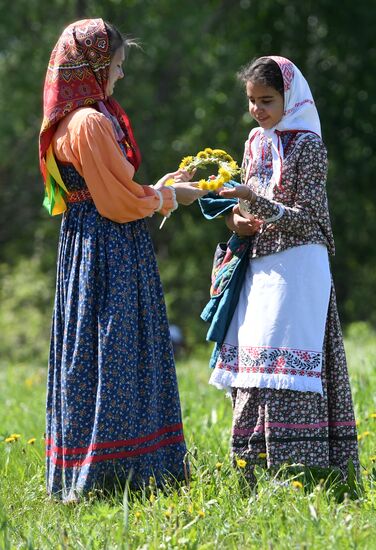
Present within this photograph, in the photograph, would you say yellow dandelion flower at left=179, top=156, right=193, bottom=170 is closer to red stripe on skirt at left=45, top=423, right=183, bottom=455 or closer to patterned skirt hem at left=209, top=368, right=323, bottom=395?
patterned skirt hem at left=209, top=368, right=323, bottom=395

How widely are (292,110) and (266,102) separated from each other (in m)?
0.12

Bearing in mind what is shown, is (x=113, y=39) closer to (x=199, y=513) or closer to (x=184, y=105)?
(x=199, y=513)

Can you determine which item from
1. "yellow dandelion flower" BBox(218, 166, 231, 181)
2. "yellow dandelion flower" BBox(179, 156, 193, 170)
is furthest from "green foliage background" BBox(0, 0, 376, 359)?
"yellow dandelion flower" BBox(218, 166, 231, 181)

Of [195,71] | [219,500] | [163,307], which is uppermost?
[195,71]

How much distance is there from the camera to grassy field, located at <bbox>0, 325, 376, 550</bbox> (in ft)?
10.9

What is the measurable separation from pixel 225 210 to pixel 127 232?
0.49m

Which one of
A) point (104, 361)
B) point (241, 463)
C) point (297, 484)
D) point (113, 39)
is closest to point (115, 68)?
point (113, 39)

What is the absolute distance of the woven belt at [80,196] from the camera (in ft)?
13.9

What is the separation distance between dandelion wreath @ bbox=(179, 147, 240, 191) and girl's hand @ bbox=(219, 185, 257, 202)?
0.13 ft

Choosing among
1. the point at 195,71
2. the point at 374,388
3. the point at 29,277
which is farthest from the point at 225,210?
the point at 29,277

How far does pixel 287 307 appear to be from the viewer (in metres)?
4.14

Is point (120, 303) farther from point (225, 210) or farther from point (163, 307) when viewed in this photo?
point (225, 210)

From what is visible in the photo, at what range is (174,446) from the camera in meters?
4.37

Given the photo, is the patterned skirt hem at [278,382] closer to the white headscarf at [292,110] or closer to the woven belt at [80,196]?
the white headscarf at [292,110]
